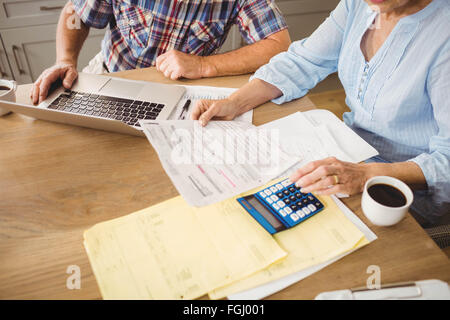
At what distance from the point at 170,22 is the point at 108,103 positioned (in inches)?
18.7

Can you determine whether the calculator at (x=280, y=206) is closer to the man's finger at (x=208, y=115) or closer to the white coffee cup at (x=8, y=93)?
the man's finger at (x=208, y=115)

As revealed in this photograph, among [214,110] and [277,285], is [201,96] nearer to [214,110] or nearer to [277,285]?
[214,110]

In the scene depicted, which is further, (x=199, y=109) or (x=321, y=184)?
(x=199, y=109)

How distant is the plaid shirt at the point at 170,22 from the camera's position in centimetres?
123

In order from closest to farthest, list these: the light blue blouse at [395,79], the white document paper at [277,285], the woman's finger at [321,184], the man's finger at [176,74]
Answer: the white document paper at [277,285] → the woman's finger at [321,184] → the light blue blouse at [395,79] → the man's finger at [176,74]

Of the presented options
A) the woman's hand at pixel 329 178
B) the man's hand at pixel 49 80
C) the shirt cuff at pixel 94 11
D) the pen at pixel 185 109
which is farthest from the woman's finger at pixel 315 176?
the shirt cuff at pixel 94 11

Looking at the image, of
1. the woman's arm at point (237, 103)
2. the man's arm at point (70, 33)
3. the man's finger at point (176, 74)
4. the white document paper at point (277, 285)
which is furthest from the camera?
the man's arm at point (70, 33)

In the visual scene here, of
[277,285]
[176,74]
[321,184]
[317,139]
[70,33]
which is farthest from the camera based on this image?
[70,33]

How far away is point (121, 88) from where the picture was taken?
0.99m

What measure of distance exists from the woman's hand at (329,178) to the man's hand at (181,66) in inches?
20.9

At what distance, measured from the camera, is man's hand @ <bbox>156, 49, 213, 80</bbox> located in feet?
3.46

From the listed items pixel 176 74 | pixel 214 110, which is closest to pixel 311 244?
pixel 214 110

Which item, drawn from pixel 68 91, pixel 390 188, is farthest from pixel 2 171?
pixel 390 188

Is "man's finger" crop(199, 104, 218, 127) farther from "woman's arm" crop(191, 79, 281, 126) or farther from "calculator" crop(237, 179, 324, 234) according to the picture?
"calculator" crop(237, 179, 324, 234)
